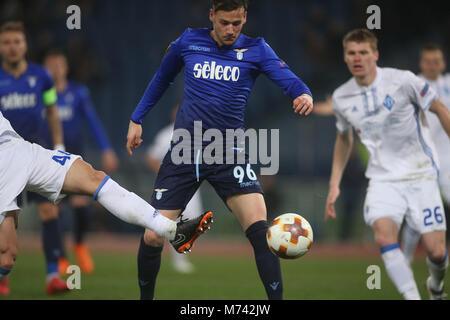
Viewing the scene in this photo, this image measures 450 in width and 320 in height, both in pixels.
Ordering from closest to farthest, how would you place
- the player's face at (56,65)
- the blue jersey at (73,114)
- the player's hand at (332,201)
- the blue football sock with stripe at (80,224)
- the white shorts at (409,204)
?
the white shorts at (409,204)
the player's hand at (332,201)
the player's face at (56,65)
the blue jersey at (73,114)
the blue football sock with stripe at (80,224)

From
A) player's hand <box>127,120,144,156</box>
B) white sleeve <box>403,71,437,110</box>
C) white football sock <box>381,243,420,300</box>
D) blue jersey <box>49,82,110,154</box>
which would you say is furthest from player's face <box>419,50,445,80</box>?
blue jersey <box>49,82,110,154</box>

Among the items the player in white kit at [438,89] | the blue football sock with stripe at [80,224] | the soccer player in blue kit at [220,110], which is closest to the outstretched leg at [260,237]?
the soccer player in blue kit at [220,110]

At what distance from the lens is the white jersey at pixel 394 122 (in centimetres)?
547

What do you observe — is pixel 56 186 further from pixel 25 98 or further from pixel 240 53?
pixel 25 98

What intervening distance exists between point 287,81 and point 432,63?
141 inches

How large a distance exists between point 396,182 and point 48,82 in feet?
11.9

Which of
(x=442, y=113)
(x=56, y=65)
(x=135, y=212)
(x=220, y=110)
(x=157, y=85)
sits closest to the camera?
(x=135, y=212)

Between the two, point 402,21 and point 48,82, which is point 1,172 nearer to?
point 48,82

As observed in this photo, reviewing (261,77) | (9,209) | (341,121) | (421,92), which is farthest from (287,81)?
(261,77)

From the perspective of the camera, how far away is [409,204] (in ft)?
17.8

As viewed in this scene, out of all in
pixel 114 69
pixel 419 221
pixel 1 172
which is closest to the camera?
pixel 1 172

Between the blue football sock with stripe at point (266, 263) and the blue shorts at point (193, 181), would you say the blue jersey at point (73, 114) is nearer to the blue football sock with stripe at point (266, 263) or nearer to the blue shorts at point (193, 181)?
the blue shorts at point (193, 181)
